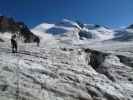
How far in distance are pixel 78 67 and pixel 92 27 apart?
4427 inches

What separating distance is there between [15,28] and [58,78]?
4315 cm

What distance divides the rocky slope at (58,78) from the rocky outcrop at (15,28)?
3476cm

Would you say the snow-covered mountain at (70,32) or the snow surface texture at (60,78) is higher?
the snow-covered mountain at (70,32)

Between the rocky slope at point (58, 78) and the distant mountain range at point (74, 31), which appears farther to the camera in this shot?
the distant mountain range at point (74, 31)

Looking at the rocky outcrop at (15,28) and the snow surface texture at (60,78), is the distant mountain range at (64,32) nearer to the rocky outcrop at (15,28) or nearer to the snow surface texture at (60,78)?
the rocky outcrop at (15,28)

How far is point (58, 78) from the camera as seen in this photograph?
1698cm

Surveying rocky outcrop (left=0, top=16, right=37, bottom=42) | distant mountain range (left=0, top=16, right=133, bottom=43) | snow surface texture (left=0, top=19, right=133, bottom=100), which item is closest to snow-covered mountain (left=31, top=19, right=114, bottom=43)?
distant mountain range (left=0, top=16, right=133, bottom=43)

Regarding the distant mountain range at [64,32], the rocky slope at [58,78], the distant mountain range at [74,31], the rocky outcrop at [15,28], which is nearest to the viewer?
the rocky slope at [58,78]

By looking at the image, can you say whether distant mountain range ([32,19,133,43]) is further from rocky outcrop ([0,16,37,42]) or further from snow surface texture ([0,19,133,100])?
snow surface texture ([0,19,133,100])

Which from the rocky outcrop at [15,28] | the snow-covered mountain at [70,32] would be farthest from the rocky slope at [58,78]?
the snow-covered mountain at [70,32]

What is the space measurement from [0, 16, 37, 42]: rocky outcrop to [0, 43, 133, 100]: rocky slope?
114ft

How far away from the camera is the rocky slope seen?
583 inches

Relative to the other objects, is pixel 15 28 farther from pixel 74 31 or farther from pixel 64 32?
pixel 74 31

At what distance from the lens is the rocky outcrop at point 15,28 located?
55188mm
